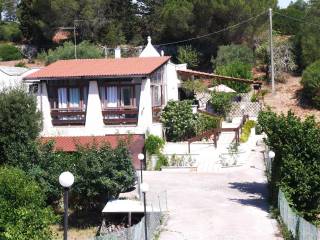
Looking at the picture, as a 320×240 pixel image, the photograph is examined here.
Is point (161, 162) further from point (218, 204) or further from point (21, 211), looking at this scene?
point (21, 211)

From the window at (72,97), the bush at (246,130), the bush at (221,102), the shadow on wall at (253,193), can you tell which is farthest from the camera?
the bush at (221,102)

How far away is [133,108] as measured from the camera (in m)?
34.2

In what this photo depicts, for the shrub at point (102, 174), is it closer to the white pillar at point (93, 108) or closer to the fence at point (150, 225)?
the fence at point (150, 225)

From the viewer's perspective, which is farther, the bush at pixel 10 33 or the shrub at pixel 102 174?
the bush at pixel 10 33

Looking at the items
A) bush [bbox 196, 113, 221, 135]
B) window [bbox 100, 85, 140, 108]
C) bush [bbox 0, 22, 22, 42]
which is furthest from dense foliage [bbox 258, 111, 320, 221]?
bush [bbox 0, 22, 22, 42]

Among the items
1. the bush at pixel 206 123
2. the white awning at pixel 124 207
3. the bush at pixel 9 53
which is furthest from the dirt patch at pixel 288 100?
the bush at pixel 9 53

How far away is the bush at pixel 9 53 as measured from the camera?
213ft

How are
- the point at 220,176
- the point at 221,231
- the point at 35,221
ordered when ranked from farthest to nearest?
the point at 220,176
the point at 221,231
the point at 35,221

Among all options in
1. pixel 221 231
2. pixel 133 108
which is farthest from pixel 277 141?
pixel 133 108

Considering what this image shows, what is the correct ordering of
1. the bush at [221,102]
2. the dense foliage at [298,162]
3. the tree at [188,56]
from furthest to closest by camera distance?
the tree at [188,56] < the bush at [221,102] < the dense foliage at [298,162]

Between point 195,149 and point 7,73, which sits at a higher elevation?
point 7,73

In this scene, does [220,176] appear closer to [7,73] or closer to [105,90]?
[105,90]

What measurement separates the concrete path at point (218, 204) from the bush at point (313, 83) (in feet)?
48.5

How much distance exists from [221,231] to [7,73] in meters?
22.0
